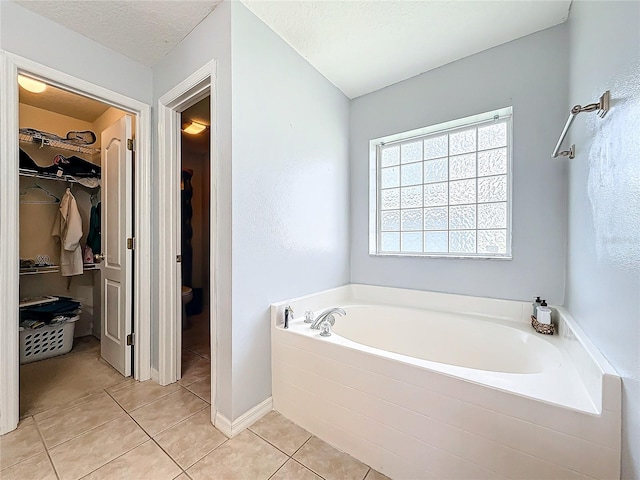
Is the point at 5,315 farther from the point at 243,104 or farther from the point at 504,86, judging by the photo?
the point at 504,86

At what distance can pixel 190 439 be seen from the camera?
55.4 inches

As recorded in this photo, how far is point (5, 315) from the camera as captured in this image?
4.69 feet

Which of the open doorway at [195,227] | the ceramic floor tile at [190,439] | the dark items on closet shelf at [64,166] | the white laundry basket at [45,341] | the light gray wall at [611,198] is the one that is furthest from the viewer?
the open doorway at [195,227]

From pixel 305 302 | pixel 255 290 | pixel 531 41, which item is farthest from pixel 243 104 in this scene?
pixel 531 41

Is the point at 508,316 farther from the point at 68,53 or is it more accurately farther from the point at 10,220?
the point at 68,53

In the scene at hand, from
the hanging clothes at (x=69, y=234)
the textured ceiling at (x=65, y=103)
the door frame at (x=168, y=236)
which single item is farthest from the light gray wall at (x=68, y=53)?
the hanging clothes at (x=69, y=234)

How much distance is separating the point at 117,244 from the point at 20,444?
4.17 ft

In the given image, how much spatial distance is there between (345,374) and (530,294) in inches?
52.6

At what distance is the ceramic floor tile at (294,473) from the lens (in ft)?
3.88

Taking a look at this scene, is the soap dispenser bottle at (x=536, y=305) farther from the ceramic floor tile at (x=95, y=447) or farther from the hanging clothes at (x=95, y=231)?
the hanging clothes at (x=95, y=231)

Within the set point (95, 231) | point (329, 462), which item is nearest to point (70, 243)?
point (95, 231)

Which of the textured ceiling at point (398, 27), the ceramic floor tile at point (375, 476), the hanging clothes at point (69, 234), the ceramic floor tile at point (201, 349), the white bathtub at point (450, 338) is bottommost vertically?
the ceramic floor tile at point (201, 349)

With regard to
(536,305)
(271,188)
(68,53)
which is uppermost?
(68,53)

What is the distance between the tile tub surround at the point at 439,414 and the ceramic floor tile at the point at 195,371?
0.76 m
